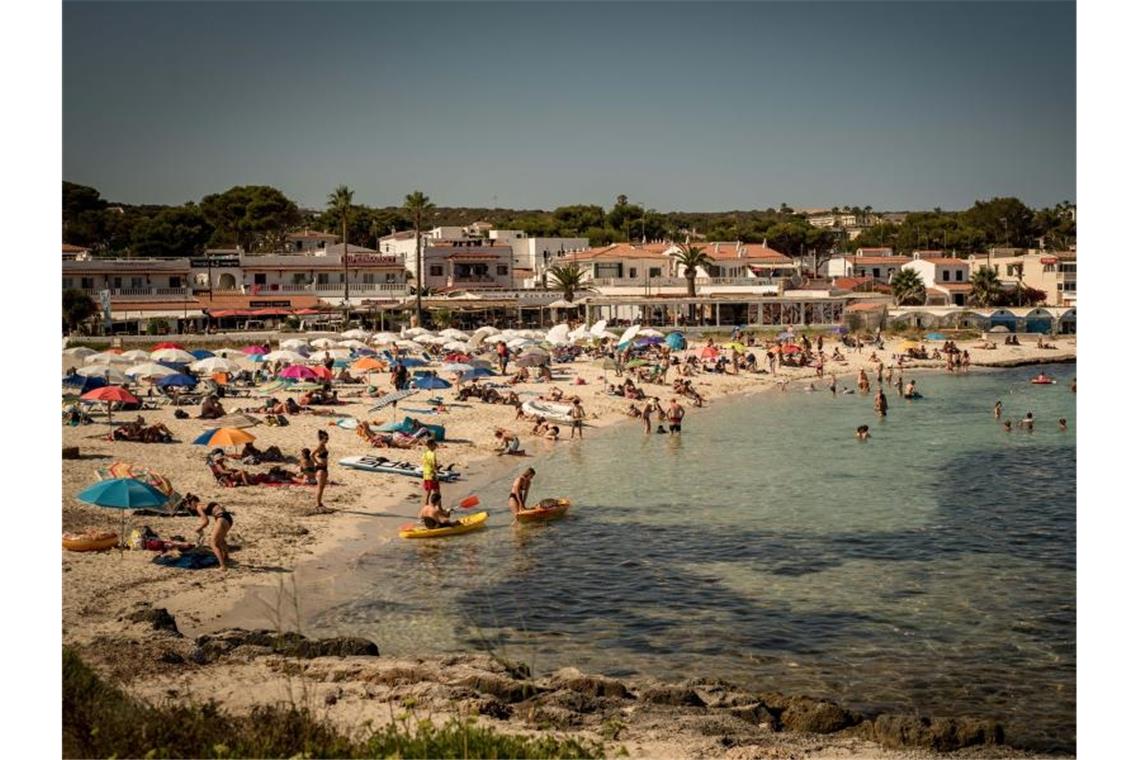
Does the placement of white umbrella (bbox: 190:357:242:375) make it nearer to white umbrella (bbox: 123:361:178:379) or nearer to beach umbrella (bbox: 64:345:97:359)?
white umbrella (bbox: 123:361:178:379)

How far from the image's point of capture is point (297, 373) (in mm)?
31844

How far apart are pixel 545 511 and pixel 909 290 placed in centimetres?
5531

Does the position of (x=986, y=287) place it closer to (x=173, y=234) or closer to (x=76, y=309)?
(x=173, y=234)

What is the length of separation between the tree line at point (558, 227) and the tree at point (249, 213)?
0.23 feet

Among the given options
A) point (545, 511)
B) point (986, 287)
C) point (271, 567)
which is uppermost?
point (986, 287)

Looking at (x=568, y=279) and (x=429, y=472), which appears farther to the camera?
(x=568, y=279)

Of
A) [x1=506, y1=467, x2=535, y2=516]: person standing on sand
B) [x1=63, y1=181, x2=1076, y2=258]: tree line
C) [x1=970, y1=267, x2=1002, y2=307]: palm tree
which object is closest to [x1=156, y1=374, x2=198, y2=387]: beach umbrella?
[x1=506, y1=467, x2=535, y2=516]: person standing on sand

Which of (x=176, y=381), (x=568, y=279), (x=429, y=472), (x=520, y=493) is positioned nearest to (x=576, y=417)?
(x=176, y=381)

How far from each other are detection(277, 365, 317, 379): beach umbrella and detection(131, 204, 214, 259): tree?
29.4m

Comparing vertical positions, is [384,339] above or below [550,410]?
above

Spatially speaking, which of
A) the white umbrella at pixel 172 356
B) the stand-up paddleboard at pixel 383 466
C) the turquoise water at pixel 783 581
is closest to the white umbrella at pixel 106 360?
the white umbrella at pixel 172 356

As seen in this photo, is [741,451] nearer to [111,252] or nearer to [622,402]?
[622,402]

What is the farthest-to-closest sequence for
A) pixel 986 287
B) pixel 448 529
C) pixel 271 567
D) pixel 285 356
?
1. pixel 986 287
2. pixel 285 356
3. pixel 448 529
4. pixel 271 567

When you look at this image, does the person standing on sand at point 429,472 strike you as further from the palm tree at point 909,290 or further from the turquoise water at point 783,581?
the palm tree at point 909,290
